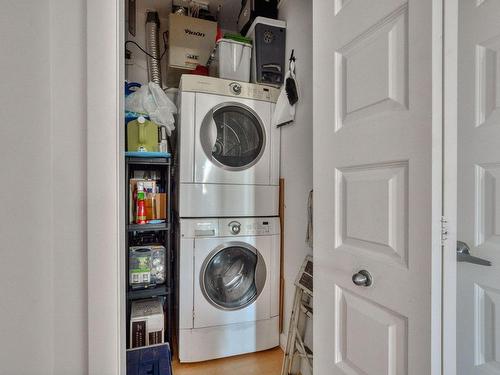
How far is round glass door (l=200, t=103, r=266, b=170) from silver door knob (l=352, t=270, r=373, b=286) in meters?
1.18

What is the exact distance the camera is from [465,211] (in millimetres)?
781

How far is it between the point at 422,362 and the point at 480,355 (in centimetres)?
30

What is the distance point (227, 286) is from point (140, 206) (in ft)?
2.82

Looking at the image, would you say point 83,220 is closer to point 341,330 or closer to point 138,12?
point 341,330

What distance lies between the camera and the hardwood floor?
1598 mm

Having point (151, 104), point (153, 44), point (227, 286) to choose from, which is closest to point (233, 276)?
point (227, 286)

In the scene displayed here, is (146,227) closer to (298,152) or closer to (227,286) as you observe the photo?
(227,286)

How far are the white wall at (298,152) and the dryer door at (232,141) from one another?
0.59 ft

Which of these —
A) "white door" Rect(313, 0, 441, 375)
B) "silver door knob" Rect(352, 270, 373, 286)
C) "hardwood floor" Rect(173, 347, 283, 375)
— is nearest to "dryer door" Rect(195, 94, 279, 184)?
"white door" Rect(313, 0, 441, 375)

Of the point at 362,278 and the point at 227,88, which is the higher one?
the point at 227,88

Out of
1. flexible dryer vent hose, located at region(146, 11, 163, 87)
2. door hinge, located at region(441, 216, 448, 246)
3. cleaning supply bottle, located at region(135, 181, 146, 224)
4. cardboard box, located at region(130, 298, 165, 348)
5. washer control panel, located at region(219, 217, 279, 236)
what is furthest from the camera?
flexible dryer vent hose, located at region(146, 11, 163, 87)

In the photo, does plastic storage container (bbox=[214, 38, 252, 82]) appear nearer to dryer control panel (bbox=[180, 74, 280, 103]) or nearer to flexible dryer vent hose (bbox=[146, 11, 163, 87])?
dryer control panel (bbox=[180, 74, 280, 103])

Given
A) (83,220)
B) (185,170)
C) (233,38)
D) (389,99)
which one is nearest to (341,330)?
(389,99)

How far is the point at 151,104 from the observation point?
5.60 feet
